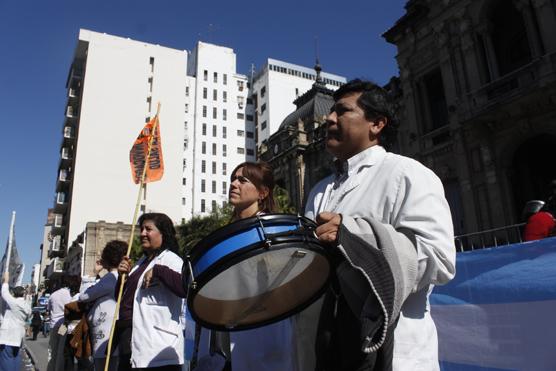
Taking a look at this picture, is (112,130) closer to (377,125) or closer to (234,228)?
(377,125)

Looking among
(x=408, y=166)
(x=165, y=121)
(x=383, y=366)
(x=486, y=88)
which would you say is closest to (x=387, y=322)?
(x=383, y=366)

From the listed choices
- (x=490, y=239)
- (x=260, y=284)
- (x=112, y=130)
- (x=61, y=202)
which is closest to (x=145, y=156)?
(x=260, y=284)

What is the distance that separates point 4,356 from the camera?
738 centimetres

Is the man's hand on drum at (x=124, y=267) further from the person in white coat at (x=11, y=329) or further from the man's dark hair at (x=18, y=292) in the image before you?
the man's dark hair at (x=18, y=292)

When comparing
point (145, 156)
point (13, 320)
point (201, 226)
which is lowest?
point (13, 320)

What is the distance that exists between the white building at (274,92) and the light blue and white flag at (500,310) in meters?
61.0

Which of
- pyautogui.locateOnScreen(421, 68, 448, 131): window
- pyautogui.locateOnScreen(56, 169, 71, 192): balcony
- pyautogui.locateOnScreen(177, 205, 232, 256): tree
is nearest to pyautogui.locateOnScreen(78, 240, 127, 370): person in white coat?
pyautogui.locateOnScreen(421, 68, 448, 131): window

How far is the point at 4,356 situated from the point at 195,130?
60517 millimetres

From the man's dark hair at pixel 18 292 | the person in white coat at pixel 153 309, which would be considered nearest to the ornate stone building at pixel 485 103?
the person in white coat at pixel 153 309

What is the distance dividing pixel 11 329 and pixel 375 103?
818 centimetres

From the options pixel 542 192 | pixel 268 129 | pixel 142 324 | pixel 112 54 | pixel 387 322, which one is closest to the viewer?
pixel 387 322

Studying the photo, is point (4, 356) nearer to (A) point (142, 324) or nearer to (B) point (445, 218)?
(A) point (142, 324)

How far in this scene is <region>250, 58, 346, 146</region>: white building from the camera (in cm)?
6594

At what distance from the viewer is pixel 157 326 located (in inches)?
150
